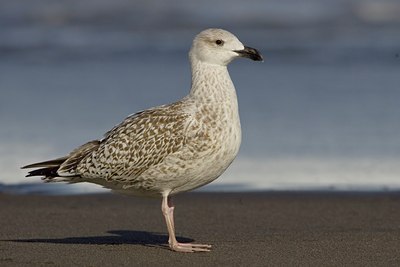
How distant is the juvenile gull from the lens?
26.0ft

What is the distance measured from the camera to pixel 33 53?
850 inches

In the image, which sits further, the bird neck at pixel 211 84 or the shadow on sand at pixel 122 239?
the shadow on sand at pixel 122 239

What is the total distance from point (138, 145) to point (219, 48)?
97cm

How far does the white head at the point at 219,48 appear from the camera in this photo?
327 inches

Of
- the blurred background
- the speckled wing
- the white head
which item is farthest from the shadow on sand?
the blurred background

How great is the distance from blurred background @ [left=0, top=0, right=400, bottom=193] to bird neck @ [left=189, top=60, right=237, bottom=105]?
281 cm

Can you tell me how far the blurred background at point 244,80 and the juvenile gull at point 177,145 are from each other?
2.81 metres

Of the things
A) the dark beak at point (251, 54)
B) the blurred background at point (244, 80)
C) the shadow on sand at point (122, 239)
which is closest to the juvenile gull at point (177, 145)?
the dark beak at point (251, 54)

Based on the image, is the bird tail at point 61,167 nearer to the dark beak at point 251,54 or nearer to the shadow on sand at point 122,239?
the shadow on sand at point 122,239

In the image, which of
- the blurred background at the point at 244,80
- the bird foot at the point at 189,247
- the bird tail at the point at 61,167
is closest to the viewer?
the bird foot at the point at 189,247

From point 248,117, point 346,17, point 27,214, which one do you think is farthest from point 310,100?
point 346,17

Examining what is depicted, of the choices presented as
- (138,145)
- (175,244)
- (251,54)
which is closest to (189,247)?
(175,244)

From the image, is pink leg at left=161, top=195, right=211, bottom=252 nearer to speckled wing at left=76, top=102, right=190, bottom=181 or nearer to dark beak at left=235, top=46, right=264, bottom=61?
speckled wing at left=76, top=102, right=190, bottom=181

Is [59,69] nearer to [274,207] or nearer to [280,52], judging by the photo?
[280,52]
